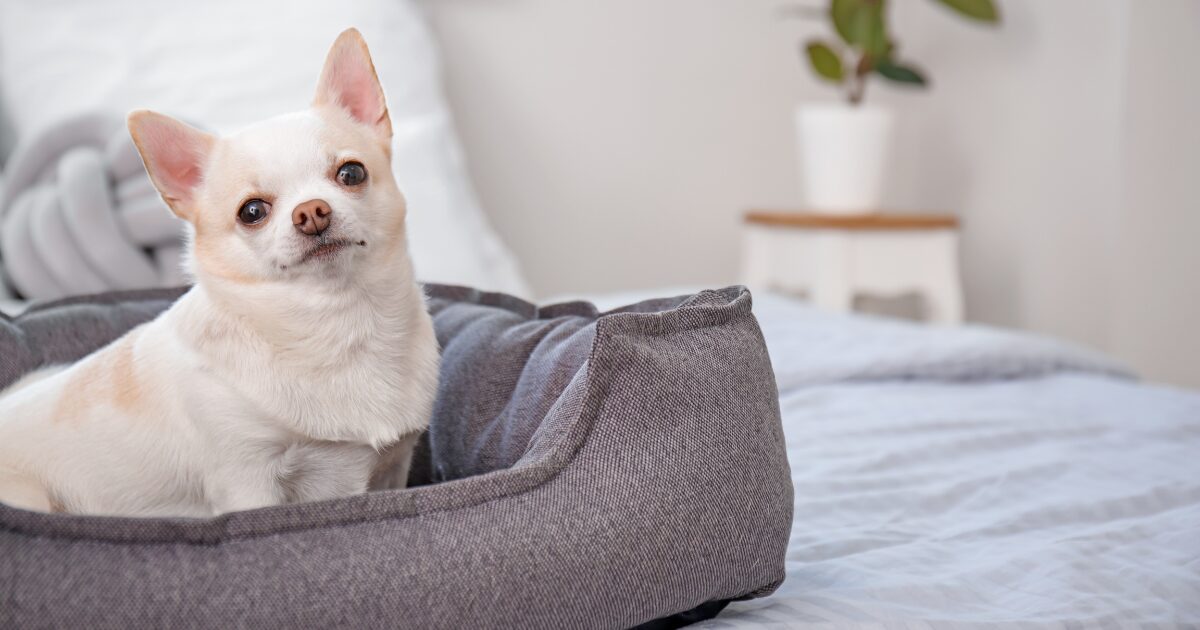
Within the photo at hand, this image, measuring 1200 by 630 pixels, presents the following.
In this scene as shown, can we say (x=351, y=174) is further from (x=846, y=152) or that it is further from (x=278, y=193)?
(x=846, y=152)

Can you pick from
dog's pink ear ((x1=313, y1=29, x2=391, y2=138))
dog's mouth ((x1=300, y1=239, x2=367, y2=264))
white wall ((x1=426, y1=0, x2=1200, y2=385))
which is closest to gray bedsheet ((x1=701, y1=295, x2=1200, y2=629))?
dog's mouth ((x1=300, y1=239, x2=367, y2=264))

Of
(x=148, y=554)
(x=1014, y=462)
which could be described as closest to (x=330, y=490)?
(x=148, y=554)

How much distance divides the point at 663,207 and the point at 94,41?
1.57 m

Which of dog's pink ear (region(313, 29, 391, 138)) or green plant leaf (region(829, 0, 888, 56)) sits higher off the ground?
green plant leaf (region(829, 0, 888, 56))

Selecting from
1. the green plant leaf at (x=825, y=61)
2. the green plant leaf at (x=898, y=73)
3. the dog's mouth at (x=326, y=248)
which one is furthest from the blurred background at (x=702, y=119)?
the dog's mouth at (x=326, y=248)

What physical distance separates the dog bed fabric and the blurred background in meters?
1.15

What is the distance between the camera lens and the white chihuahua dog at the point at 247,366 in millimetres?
802

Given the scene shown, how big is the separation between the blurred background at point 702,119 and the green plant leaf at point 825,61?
0.95ft

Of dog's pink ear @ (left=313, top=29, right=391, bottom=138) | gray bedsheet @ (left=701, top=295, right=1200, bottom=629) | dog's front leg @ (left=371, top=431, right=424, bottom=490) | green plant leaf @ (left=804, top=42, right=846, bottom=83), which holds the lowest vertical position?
gray bedsheet @ (left=701, top=295, right=1200, bottom=629)

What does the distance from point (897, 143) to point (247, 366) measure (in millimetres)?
2870

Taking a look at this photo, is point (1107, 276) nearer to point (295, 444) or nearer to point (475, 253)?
point (475, 253)

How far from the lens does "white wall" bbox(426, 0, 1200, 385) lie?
8.57ft

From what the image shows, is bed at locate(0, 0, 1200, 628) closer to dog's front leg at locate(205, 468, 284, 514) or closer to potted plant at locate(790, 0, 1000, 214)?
dog's front leg at locate(205, 468, 284, 514)

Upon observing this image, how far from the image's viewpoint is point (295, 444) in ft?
2.68
